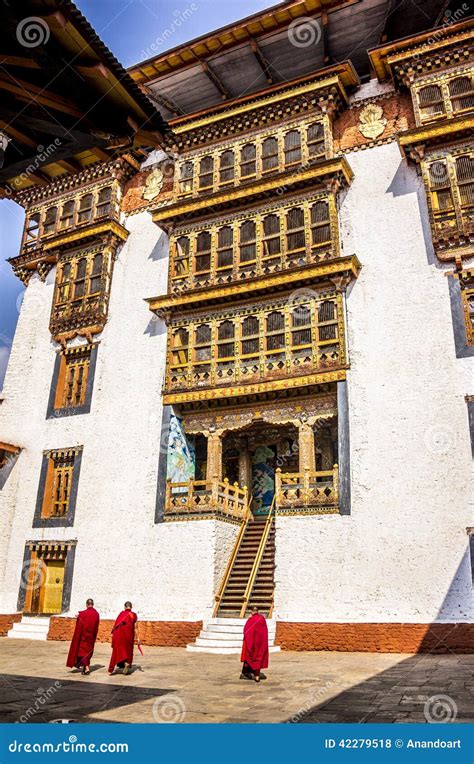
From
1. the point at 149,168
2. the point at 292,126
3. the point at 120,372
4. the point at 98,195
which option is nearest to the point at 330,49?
the point at 292,126

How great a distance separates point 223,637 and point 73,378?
1011 centimetres

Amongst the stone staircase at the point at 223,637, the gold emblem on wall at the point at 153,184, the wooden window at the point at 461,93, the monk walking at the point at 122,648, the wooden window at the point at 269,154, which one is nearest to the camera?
the monk walking at the point at 122,648

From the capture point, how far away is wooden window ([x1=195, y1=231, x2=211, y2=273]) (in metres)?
18.4

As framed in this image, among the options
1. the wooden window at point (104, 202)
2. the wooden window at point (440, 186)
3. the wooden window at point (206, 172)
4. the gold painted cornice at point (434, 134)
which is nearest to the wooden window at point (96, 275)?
the wooden window at point (104, 202)

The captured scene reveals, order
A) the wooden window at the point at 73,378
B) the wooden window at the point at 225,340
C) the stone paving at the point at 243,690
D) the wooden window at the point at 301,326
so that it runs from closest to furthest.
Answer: the stone paving at the point at 243,690 < the wooden window at the point at 301,326 < the wooden window at the point at 225,340 < the wooden window at the point at 73,378

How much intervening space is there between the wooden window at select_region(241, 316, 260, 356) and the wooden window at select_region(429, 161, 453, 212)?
Result: 5.47m

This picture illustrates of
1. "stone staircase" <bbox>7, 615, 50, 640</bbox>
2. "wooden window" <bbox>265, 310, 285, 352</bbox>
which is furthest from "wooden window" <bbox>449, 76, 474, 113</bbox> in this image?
"stone staircase" <bbox>7, 615, 50, 640</bbox>

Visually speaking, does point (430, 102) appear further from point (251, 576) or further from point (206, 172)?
point (251, 576)

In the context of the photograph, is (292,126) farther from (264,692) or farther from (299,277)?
(264,692)

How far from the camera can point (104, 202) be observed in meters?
21.1

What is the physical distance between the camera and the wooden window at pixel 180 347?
17797 millimetres

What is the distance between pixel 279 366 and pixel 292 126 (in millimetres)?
7475

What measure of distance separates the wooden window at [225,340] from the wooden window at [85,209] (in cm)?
739

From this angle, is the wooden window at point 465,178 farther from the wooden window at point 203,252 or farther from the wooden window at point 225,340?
the wooden window at point 203,252
